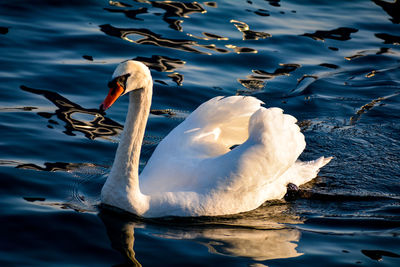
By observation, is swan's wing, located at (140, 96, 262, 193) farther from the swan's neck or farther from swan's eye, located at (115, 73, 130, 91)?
swan's eye, located at (115, 73, 130, 91)

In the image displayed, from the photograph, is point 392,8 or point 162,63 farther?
point 392,8

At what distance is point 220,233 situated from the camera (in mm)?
6879

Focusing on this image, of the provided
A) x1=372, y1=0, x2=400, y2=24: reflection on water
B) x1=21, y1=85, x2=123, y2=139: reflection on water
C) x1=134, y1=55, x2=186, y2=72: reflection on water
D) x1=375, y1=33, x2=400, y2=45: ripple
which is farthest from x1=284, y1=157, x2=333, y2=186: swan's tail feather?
x1=372, y1=0, x2=400, y2=24: reflection on water

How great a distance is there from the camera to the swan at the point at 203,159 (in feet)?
22.8

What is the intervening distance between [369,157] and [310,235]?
8.05 feet

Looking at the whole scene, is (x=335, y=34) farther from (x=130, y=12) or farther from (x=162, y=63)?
(x=130, y=12)

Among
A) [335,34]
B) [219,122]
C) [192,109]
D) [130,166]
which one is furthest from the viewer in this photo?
[335,34]

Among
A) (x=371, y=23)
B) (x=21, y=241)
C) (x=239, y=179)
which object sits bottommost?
(x=21, y=241)

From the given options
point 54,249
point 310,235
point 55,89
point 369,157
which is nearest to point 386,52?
point 369,157

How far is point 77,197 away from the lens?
7.52m

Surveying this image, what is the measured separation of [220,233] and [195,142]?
1.30 metres

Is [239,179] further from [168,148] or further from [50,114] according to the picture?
[50,114]

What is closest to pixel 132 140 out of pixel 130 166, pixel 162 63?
pixel 130 166

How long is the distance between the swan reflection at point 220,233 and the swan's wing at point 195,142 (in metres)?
0.40
